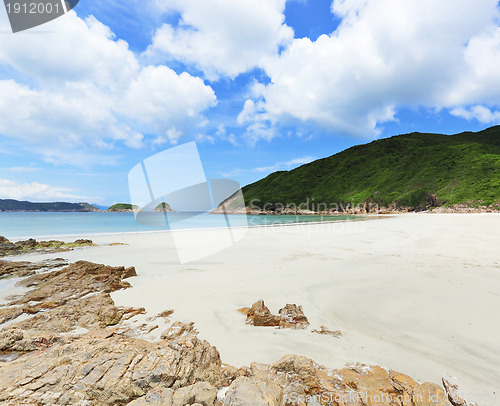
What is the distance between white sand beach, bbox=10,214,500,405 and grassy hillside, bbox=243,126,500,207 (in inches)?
2588

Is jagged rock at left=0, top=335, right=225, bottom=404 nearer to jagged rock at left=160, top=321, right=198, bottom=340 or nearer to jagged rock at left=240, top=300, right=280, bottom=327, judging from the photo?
jagged rock at left=160, top=321, right=198, bottom=340

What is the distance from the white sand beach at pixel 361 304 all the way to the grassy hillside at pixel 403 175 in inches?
2588

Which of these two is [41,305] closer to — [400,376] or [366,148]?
[400,376]

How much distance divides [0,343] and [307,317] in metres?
5.78

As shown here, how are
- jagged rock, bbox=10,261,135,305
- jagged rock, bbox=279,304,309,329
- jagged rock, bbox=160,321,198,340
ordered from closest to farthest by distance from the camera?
jagged rock, bbox=160,321,198,340 → jagged rock, bbox=279,304,309,329 → jagged rock, bbox=10,261,135,305

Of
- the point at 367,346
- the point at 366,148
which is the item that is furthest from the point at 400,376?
the point at 366,148

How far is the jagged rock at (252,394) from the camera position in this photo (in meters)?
2.20

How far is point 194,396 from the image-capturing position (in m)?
2.31

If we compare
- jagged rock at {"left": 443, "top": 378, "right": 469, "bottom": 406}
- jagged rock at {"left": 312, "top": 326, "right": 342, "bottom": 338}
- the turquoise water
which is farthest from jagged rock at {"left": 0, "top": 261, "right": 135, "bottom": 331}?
the turquoise water

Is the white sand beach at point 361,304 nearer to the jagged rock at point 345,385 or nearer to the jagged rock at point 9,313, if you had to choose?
the jagged rock at point 345,385

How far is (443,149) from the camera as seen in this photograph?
92.7 meters

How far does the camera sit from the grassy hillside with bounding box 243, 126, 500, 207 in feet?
207

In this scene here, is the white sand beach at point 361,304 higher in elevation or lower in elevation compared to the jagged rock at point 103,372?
lower

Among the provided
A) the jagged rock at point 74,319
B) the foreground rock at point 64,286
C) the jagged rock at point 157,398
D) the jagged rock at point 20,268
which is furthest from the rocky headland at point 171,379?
the jagged rock at point 20,268
